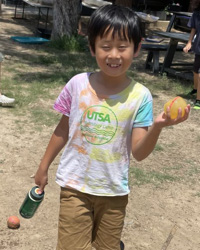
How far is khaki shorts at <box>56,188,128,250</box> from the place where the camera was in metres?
2.31

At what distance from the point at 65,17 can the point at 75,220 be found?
8.93 metres

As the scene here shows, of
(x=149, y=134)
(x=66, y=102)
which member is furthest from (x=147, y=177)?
(x=149, y=134)

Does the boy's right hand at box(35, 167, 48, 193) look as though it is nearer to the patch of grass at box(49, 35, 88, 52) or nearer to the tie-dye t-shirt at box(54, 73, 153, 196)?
the tie-dye t-shirt at box(54, 73, 153, 196)

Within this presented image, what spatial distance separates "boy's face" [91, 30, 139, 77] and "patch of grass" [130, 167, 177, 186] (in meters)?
2.35

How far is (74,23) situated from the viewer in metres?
10.9

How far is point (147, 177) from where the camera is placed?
4.52 metres

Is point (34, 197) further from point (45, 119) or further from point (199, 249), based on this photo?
point (45, 119)

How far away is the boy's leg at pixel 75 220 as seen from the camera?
231 centimetres

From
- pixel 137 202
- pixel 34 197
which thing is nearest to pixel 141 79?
pixel 137 202

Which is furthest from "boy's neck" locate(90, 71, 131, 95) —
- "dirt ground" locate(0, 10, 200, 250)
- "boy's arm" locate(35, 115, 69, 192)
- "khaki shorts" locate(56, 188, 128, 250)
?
"dirt ground" locate(0, 10, 200, 250)

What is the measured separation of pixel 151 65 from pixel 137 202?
5.84m

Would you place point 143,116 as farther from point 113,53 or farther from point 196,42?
point 196,42

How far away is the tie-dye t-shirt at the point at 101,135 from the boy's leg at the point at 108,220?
0.19 feet

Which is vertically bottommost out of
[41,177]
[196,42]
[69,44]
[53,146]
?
[69,44]
